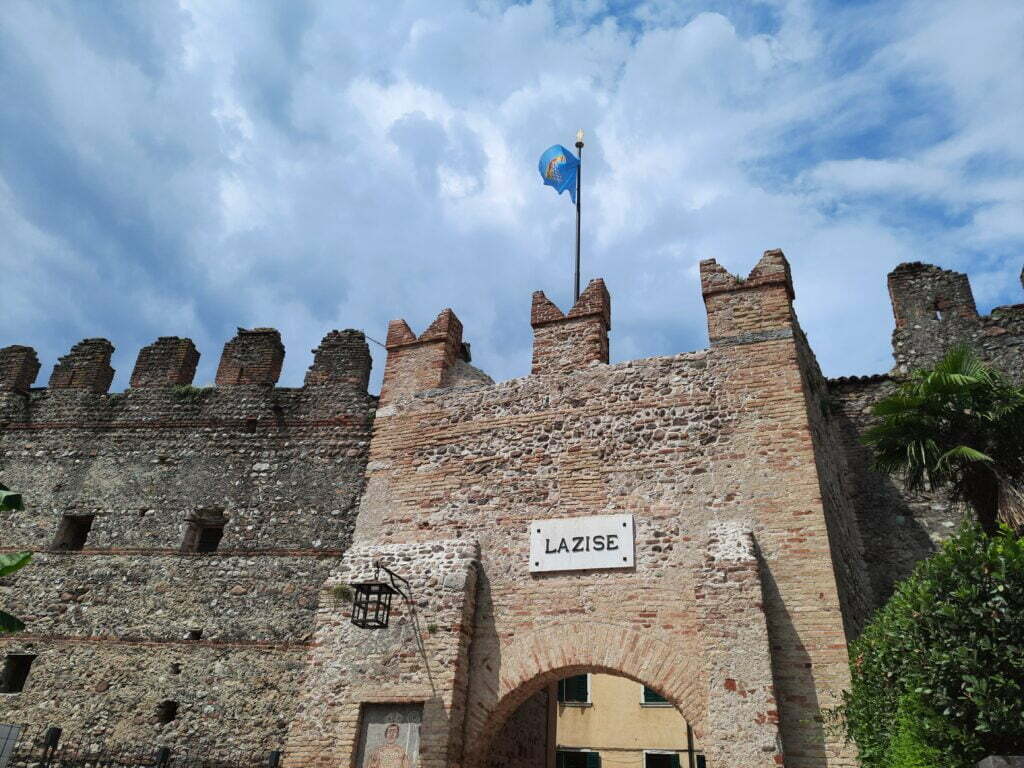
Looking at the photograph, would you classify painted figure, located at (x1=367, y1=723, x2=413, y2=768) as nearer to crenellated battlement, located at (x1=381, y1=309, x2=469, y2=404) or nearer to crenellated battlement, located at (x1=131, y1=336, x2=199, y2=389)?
crenellated battlement, located at (x1=381, y1=309, x2=469, y2=404)

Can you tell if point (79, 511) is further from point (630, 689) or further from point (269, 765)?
point (630, 689)

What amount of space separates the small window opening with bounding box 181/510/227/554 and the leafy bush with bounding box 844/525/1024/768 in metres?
9.60

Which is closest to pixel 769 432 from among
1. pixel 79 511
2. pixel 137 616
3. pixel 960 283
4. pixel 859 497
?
pixel 859 497

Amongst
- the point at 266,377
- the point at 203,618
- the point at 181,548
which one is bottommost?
the point at 203,618

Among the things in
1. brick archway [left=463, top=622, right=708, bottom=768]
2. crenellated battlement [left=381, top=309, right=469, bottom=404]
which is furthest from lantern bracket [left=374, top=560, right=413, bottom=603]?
crenellated battlement [left=381, top=309, right=469, bottom=404]

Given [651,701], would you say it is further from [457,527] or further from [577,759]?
[457,527]

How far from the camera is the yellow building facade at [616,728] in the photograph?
58.5 feet

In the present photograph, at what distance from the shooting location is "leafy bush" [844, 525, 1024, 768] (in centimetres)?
588

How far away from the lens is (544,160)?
1517 centimetres

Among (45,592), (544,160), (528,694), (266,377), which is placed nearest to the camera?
(528,694)

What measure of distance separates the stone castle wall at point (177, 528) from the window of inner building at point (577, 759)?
949 centimetres

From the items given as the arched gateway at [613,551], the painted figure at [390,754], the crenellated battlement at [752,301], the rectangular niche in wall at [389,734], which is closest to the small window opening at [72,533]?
the arched gateway at [613,551]

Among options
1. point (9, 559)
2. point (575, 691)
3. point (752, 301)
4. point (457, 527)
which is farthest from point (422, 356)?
point (575, 691)

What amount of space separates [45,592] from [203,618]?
270 cm
